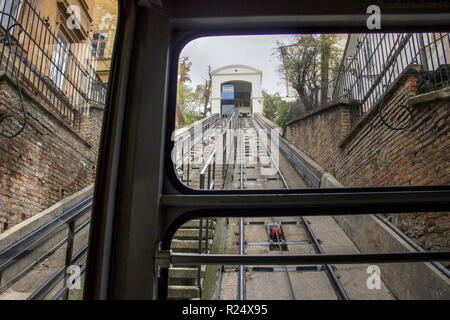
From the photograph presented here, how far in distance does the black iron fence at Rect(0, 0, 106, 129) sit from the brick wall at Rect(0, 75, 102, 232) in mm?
285

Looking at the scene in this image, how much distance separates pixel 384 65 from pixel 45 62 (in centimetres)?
500

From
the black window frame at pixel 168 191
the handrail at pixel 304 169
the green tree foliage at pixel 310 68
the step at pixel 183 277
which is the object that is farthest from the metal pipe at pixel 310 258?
the handrail at pixel 304 169

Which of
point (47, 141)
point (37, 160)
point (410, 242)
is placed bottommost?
point (410, 242)

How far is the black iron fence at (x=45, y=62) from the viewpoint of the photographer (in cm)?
257

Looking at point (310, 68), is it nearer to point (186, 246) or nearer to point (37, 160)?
point (186, 246)

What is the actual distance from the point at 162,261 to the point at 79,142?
1716 millimetres

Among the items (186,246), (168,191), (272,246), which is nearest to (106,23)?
(168,191)

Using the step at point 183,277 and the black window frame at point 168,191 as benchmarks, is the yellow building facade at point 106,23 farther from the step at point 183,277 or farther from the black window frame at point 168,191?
the step at point 183,277

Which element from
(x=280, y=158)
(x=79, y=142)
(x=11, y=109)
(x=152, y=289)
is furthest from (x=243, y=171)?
(x=152, y=289)

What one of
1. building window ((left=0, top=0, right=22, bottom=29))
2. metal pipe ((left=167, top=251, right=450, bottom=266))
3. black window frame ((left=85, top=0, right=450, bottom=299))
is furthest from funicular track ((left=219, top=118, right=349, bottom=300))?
building window ((left=0, top=0, right=22, bottom=29))

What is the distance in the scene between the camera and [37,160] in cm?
213

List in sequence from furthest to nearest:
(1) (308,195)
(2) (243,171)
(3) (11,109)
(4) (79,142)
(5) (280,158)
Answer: (5) (280,158) < (2) (243,171) < (4) (79,142) < (3) (11,109) < (1) (308,195)
